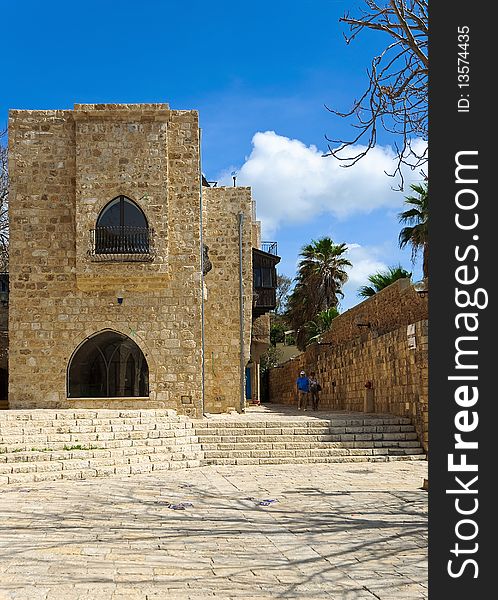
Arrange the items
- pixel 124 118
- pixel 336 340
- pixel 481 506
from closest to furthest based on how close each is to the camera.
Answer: pixel 481 506 → pixel 124 118 → pixel 336 340

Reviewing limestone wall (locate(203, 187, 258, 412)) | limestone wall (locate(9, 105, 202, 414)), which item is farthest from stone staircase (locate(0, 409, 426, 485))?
limestone wall (locate(203, 187, 258, 412))

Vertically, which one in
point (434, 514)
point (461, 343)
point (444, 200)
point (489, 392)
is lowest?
point (434, 514)

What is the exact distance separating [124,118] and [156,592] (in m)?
15.0

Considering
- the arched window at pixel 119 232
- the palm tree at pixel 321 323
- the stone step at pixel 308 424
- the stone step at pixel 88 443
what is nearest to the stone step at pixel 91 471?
the stone step at pixel 88 443

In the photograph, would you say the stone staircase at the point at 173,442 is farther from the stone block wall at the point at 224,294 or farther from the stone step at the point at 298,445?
the stone block wall at the point at 224,294

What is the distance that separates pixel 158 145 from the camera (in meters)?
18.5

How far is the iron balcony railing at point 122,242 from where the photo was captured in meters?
18.1

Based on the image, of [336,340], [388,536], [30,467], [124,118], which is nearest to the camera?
[388,536]

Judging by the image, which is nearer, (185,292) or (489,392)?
(489,392)

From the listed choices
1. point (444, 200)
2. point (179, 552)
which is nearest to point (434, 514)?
point (444, 200)

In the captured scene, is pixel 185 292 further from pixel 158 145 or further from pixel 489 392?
pixel 489 392

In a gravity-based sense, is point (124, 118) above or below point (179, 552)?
above

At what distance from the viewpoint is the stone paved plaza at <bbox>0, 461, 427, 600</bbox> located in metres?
5.09

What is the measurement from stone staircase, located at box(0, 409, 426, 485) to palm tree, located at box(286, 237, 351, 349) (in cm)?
2168
